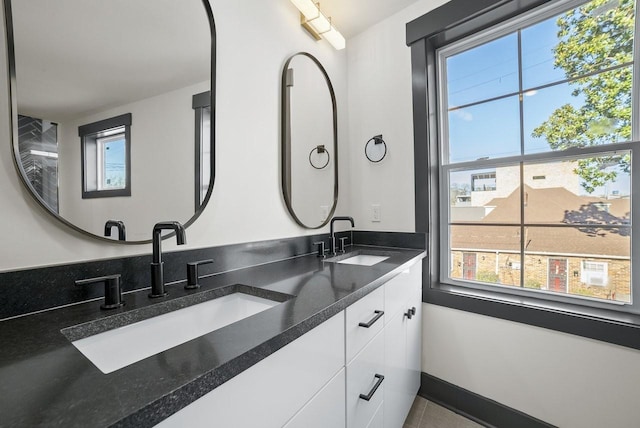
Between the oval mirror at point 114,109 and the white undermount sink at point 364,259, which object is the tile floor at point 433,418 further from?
the oval mirror at point 114,109

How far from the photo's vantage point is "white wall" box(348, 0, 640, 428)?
1.24 metres

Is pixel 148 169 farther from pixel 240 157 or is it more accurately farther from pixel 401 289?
pixel 401 289

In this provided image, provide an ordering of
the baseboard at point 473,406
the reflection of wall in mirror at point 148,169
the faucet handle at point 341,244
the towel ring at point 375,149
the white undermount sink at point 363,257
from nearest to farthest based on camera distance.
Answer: the reflection of wall in mirror at point 148,169
the baseboard at point 473,406
the white undermount sink at point 363,257
the faucet handle at point 341,244
the towel ring at point 375,149

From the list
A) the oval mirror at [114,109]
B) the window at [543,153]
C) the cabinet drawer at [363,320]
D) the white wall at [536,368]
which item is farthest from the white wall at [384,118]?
the oval mirror at [114,109]

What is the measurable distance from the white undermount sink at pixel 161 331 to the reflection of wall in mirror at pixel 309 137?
72 cm

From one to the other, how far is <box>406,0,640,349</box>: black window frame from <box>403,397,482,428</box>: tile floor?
0.63 meters

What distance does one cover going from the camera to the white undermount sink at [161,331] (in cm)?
69

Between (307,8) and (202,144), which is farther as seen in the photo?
(307,8)

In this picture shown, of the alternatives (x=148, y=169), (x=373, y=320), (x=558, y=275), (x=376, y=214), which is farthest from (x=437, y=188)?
(x=148, y=169)

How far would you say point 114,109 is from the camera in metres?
0.91

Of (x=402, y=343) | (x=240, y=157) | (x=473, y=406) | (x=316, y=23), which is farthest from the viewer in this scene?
(x=316, y=23)

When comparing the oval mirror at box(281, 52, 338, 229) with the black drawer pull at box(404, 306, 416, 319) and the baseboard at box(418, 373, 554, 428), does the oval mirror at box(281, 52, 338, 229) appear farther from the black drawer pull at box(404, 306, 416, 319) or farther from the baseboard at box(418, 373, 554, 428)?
the baseboard at box(418, 373, 554, 428)

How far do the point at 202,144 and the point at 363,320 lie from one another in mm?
961

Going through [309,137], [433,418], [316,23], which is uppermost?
[316,23]
